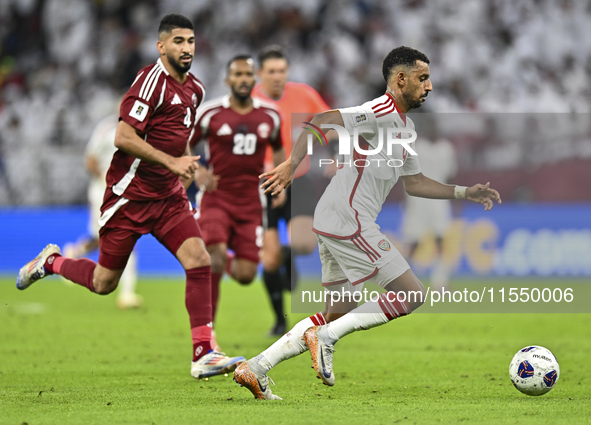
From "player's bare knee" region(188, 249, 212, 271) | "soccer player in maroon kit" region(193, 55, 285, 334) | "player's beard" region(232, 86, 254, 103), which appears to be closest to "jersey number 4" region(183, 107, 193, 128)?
"player's bare knee" region(188, 249, 212, 271)

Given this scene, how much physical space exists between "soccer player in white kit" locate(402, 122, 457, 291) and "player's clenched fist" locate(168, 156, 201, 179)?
306 inches

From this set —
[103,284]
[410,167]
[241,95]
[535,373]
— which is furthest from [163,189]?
[535,373]

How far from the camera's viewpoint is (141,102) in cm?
580

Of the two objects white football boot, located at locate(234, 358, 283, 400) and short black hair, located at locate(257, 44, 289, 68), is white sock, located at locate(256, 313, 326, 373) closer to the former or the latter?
white football boot, located at locate(234, 358, 283, 400)

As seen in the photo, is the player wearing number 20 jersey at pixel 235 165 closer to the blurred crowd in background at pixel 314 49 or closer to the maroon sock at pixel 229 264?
the maroon sock at pixel 229 264

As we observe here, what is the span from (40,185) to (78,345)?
A: 7.36 metres

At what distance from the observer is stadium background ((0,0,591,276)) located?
46.5 feet

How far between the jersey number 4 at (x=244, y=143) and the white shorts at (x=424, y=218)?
5666mm

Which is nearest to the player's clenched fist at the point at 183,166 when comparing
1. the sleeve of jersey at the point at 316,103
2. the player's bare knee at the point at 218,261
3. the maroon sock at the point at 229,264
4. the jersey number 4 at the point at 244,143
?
the player's bare knee at the point at 218,261

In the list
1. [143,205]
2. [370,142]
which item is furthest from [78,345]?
[370,142]

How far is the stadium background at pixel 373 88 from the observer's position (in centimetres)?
1416

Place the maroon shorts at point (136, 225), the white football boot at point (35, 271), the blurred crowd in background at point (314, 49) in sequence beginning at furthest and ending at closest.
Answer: the blurred crowd in background at point (314, 49), the white football boot at point (35, 271), the maroon shorts at point (136, 225)

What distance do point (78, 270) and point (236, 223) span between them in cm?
203

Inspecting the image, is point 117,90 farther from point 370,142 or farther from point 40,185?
point 370,142
